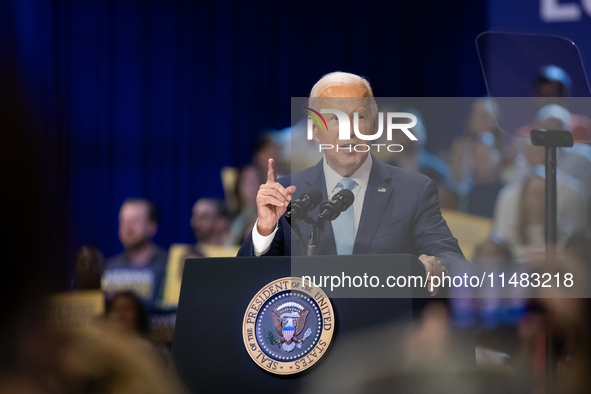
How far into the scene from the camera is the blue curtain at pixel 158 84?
4.27 metres

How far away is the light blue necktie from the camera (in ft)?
3.76

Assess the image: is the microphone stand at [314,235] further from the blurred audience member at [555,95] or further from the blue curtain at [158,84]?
the blue curtain at [158,84]

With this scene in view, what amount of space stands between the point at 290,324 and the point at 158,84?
3724 mm

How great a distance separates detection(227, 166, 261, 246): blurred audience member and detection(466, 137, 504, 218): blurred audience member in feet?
7.40

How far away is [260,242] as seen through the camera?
1.25 metres

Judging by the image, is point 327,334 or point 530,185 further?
point 530,185

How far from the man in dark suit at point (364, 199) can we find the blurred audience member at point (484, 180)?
0.16 meters

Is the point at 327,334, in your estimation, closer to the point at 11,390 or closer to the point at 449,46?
the point at 11,390

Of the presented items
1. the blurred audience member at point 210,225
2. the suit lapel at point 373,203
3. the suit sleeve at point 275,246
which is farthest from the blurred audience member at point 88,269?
the suit lapel at point 373,203

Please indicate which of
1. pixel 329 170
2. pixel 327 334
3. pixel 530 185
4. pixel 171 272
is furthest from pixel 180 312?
pixel 171 272

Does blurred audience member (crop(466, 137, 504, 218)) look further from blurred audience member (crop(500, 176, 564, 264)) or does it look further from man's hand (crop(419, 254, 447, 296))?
man's hand (crop(419, 254, 447, 296))

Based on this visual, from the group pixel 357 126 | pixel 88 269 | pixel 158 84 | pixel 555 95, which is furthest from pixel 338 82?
pixel 158 84

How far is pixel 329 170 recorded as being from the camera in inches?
45.1

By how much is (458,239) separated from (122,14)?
4.00m
